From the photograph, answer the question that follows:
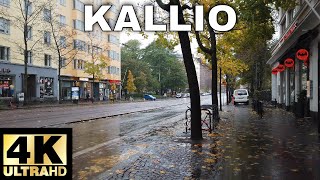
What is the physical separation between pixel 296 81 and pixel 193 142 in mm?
15856

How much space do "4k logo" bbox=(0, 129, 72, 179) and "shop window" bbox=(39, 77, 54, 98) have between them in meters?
50.6

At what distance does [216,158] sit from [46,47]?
46.9m

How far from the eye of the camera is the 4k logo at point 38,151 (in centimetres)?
306

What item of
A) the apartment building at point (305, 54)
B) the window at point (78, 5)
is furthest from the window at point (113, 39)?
the apartment building at point (305, 54)

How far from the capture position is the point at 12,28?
4566cm

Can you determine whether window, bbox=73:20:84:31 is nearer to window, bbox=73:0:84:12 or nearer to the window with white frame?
window, bbox=73:0:84:12

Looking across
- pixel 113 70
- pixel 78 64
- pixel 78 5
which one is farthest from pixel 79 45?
pixel 113 70

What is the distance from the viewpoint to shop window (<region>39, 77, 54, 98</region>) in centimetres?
→ 5231

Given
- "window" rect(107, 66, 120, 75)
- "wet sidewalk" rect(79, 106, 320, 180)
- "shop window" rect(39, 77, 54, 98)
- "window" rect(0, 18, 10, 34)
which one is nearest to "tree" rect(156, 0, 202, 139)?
"wet sidewalk" rect(79, 106, 320, 180)

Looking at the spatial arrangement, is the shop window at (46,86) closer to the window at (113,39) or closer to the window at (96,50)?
the window at (96,50)

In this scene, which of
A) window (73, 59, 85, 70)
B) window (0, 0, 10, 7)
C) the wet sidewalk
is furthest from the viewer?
window (73, 59, 85, 70)

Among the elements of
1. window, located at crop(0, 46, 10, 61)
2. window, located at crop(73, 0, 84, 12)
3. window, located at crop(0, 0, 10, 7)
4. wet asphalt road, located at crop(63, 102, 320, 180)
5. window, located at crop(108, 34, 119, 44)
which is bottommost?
wet asphalt road, located at crop(63, 102, 320, 180)

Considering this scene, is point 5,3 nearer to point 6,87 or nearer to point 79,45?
point 6,87

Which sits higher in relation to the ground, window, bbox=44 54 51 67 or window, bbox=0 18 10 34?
window, bbox=0 18 10 34
